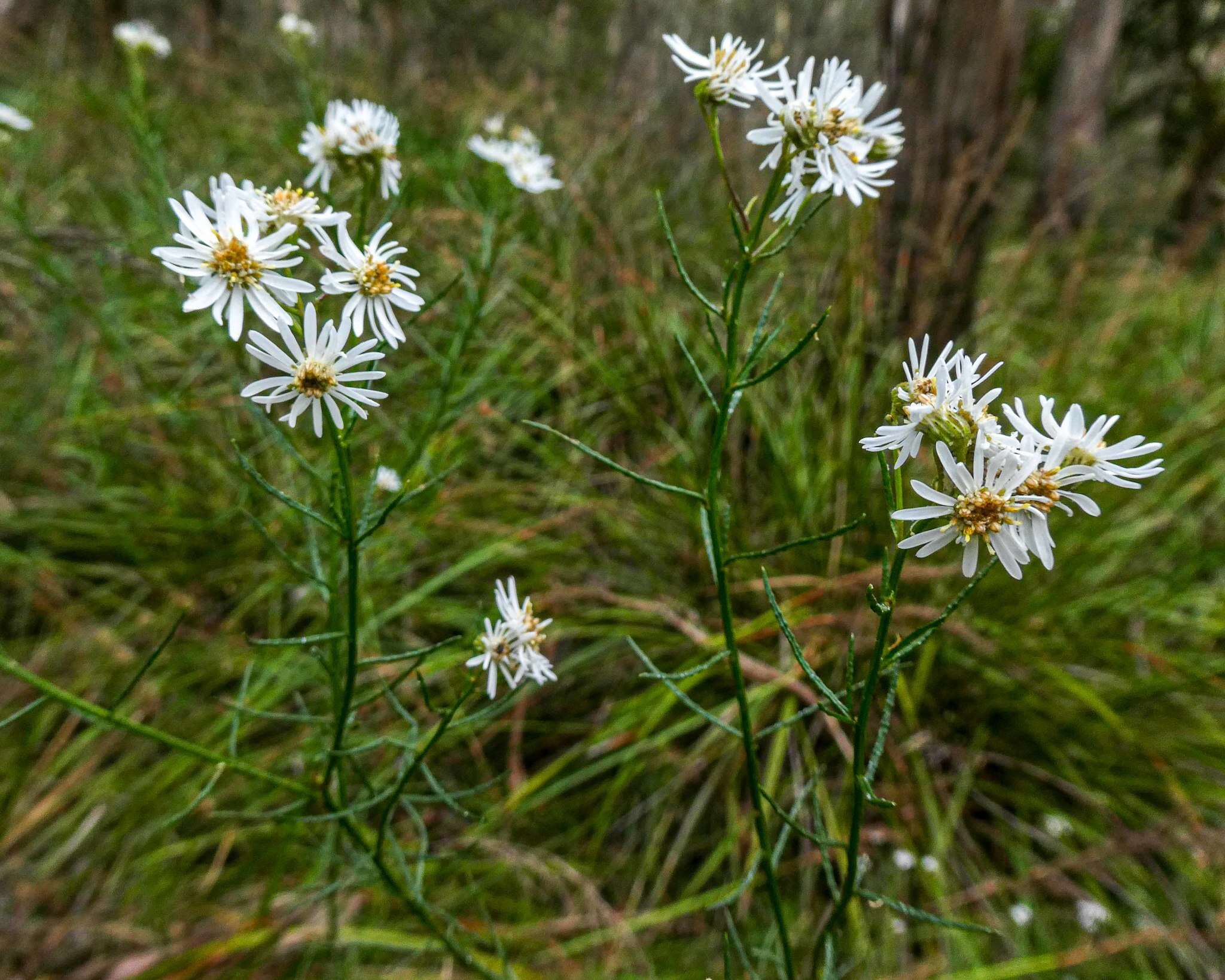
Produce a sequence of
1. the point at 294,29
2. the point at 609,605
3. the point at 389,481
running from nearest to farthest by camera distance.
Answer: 1. the point at 389,481
2. the point at 609,605
3. the point at 294,29

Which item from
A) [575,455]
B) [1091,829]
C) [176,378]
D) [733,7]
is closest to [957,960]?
[1091,829]

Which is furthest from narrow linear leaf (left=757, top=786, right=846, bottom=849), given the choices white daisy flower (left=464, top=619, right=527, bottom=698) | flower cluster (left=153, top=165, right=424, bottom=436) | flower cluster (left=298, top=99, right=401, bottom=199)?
flower cluster (left=298, top=99, right=401, bottom=199)

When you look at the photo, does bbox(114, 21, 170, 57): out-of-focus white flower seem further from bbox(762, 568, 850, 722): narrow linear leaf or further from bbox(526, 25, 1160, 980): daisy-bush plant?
bbox(762, 568, 850, 722): narrow linear leaf

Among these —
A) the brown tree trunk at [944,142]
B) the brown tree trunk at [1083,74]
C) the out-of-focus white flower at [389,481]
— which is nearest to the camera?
the out-of-focus white flower at [389,481]

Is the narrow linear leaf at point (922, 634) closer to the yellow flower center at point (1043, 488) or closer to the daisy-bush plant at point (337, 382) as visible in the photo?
the yellow flower center at point (1043, 488)

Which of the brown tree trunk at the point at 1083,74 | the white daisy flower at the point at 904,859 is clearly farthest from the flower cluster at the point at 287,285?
the brown tree trunk at the point at 1083,74

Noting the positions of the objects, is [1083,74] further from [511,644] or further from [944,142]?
[511,644]

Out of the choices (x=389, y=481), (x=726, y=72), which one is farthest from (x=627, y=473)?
(x=389, y=481)
